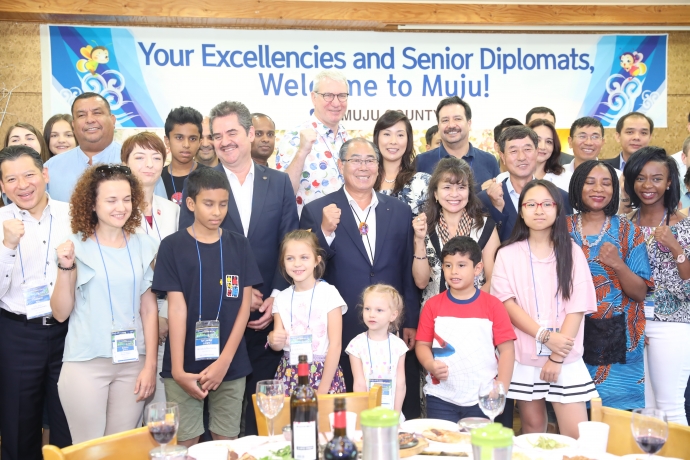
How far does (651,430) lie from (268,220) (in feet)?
7.87

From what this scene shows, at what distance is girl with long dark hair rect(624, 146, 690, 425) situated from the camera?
3.61 metres

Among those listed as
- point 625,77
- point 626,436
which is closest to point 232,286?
point 626,436

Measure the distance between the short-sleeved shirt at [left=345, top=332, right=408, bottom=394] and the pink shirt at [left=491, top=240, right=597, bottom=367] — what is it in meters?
0.60

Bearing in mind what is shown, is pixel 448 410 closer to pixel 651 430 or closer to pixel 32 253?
pixel 651 430

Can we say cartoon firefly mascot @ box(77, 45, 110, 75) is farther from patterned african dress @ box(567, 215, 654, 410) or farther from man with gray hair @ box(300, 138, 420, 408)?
patterned african dress @ box(567, 215, 654, 410)

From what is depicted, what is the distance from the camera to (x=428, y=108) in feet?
21.5

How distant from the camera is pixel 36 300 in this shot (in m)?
3.29

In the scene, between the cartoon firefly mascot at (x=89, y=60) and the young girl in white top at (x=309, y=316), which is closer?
the young girl in white top at (x=309, y=316)

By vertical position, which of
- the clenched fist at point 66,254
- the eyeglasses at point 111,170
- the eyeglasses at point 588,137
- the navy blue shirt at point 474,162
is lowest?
the clenched fist at point 66,254

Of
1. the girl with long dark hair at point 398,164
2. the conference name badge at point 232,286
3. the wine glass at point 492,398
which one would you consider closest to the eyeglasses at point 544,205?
the girl with long dark hair at point 398,164

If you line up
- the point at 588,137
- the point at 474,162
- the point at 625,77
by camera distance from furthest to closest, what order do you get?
the point at 625,77 < the point at 588,137 < the point at 474,162

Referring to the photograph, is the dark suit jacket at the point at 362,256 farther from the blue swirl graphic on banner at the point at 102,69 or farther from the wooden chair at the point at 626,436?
the blue swirl graphic on banner at the point at 102,69

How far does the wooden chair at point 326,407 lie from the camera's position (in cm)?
256

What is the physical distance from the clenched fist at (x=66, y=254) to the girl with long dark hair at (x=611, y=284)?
2552 mm
